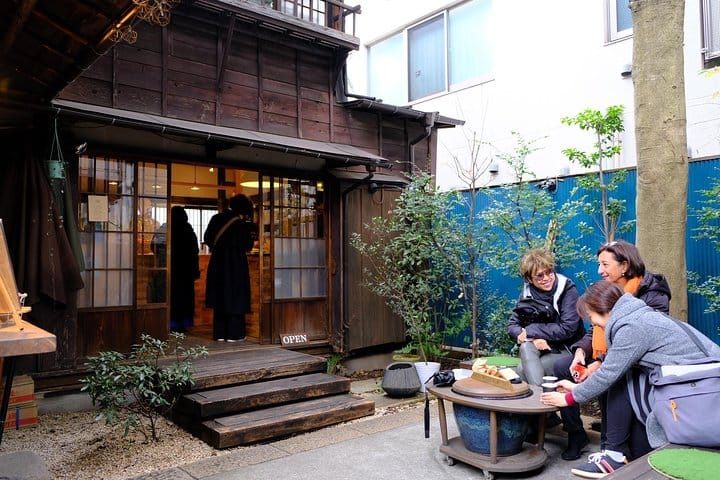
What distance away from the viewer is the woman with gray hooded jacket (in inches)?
115

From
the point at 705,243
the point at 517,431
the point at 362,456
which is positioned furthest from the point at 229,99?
the point at 705,243

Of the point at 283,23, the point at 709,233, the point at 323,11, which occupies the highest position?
the point at 323,11

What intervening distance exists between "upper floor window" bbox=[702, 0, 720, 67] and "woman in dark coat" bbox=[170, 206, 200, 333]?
7365 millimetres

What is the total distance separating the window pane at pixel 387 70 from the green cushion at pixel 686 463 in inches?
388

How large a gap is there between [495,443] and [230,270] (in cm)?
467

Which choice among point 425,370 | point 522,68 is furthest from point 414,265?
point 522,68

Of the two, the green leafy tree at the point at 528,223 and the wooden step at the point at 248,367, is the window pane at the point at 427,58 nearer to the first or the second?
the green leafy tree at the point at 528,223

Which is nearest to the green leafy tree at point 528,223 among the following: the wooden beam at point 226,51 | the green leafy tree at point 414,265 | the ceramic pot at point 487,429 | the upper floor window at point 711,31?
the green leafy tree at point 414,265

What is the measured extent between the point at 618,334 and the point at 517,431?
1105mm

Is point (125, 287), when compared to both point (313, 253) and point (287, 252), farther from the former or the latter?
point (313, 253)

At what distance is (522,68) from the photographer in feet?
30.2

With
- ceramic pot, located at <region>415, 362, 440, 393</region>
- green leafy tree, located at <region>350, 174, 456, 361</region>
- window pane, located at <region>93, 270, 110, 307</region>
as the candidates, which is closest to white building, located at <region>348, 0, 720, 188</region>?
green leafy tree, located at <region>350, 174, 456, 361</region>

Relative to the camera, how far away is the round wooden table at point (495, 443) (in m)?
3.45

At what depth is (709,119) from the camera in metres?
6.86
